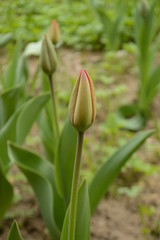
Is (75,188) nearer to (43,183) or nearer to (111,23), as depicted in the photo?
(43,183)

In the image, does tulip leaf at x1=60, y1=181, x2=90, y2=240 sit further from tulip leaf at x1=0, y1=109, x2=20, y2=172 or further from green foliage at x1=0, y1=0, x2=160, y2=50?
green foliage at x1=0, y1=0, x2=160, y2=50

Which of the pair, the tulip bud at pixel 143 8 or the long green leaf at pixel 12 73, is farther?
the tulip bud at pixel 143 8

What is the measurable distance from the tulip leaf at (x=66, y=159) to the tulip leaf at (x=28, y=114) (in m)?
0.12

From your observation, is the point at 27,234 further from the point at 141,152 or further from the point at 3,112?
the point at 141,152

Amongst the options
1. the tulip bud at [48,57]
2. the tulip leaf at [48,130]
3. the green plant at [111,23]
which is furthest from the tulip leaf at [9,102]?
the green plant at [111,23]

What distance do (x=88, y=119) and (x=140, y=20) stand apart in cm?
146

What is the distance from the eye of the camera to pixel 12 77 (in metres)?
1.69

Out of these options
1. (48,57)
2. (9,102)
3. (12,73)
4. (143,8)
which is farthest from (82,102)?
(143,8)

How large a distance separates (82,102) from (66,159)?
491 mm

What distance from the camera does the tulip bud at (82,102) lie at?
0.73 metres

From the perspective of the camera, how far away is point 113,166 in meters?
1.20

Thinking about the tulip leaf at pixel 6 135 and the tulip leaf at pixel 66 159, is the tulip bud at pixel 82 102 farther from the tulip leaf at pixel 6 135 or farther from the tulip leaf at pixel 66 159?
the tulip leaf at pixel 6 135

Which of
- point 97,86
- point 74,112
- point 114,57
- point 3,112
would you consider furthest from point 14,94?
point 114,57

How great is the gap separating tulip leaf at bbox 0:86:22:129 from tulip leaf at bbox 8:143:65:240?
26 cm
